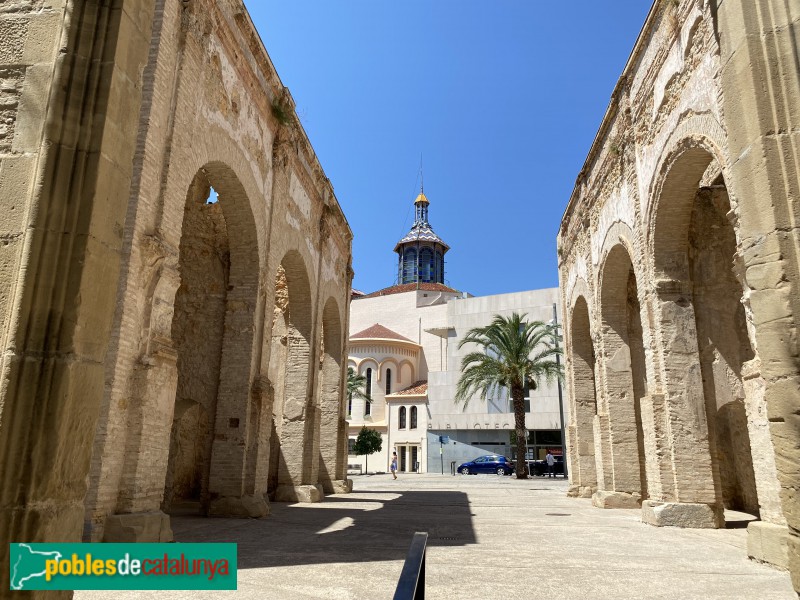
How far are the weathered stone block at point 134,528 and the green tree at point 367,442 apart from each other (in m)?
31.8

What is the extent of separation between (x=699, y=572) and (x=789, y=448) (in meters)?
3.39

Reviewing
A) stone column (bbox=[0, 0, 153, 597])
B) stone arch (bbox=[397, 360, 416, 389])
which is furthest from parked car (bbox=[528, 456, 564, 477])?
stone column (bbox=[0, 0, 153, 597])

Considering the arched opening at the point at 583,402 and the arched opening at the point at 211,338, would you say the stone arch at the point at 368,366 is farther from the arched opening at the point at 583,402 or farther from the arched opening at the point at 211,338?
the arched opening at the point at 211,338

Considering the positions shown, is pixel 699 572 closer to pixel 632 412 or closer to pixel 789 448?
pixel 789 448

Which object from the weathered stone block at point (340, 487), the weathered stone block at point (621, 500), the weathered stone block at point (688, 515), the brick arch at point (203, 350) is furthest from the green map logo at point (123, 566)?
the weathered stone block at point (340, 487)

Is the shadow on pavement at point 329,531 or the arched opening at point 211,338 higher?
the arched opening at point 211,338

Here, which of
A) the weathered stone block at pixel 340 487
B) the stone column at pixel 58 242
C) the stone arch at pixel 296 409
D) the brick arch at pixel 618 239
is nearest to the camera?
the stone column at pixel 58 242

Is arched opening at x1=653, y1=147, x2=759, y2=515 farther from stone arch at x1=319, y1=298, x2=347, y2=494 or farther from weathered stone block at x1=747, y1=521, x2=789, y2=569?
stone arch at x1=319, y1=298, x2=347, y2=494

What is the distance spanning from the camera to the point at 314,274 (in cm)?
1516

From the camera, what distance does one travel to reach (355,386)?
39.1m

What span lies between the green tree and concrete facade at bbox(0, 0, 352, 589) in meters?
20.8

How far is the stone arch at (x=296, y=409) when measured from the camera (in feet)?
45.6

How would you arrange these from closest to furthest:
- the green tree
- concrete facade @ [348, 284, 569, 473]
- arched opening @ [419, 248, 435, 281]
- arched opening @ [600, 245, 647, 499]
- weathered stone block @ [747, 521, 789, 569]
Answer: weathered stone block @ [747, 521, 789, 569] < arched opening @ [600, 245, 647, 499] < concrete facade @ [348, 284, 569, 473] < the green tree < arched opening @ [419, 248, 435, 281]

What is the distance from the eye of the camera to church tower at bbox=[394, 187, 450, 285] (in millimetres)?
59969
